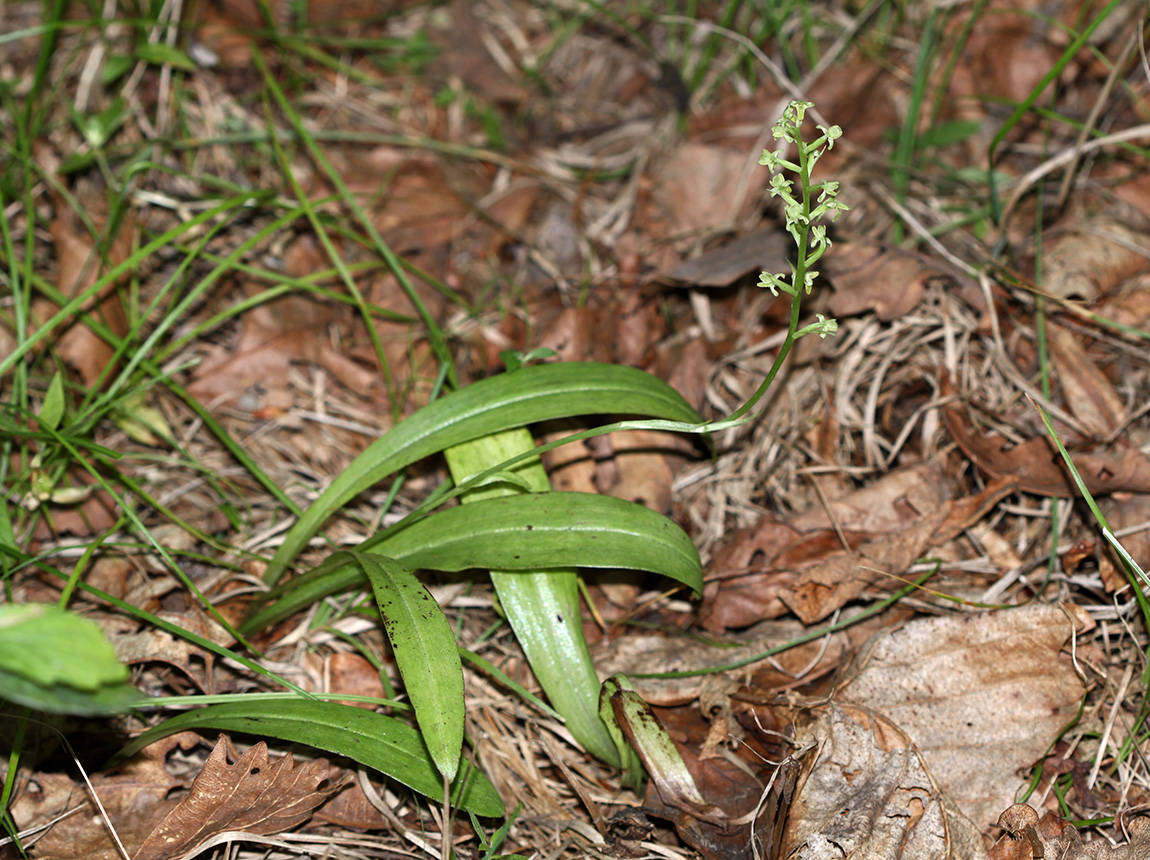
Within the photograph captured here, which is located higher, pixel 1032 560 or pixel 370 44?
pixel 370 44

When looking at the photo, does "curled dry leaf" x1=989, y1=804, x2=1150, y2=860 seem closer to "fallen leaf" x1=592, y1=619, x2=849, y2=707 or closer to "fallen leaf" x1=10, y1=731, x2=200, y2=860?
"fallen leaf" x1=592, y1=619, x2=849, y2=707

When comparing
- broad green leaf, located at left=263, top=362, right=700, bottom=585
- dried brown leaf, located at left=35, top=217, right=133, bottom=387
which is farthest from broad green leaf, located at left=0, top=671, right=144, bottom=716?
dried brown leaf, located at left=35, top=217, right=133, bottom=387

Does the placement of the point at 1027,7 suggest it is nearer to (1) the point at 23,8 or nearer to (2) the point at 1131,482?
(2) the point at 1131,482

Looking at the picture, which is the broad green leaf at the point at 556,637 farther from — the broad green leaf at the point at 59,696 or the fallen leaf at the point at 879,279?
the fallen leaf at the point at 879,279

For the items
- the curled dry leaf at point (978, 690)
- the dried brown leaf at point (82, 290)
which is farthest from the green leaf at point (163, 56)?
the curled dry leaf at point (978, 690)

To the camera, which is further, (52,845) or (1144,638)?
(1144,638)

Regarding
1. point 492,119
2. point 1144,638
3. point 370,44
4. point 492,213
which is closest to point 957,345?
point 1144,638

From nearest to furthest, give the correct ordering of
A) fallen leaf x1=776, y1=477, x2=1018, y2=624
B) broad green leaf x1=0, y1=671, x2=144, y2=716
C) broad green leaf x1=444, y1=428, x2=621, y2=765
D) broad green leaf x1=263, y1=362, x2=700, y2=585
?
broad green leaf x1=0, y1=671, x2=144, y2=716
broad green leaf x1=444, y1=428, x2=621, y2=765
broad green leaf x1=263, y1=362, x2=700, y2=585
fallen leaf x1=776, y1=477, x2=1018, y2=624
